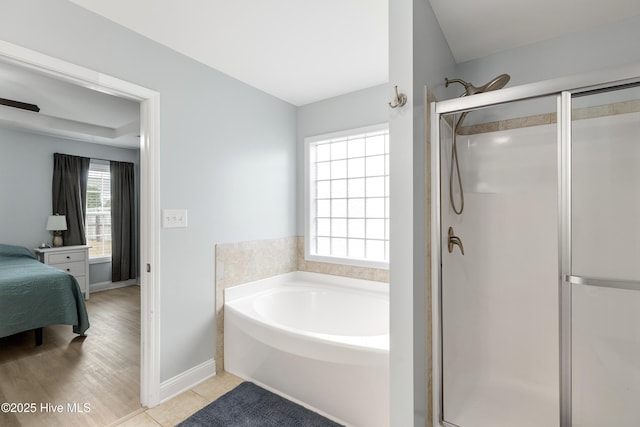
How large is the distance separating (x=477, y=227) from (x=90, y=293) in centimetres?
567

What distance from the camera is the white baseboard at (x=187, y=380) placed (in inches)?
82.0

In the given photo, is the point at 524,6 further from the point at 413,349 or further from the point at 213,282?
the point at 213,282

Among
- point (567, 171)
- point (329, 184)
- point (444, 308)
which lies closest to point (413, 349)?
point (444, 308)

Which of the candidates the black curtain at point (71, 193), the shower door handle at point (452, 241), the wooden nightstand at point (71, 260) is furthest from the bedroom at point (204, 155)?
the black curtain at point (71, 193)

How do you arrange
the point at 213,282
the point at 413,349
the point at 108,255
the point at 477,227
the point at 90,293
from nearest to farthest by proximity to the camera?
the point at 413,349 < the point at 477,227 < the point at 213,282 < the point at 90,293 < the point at 108,255

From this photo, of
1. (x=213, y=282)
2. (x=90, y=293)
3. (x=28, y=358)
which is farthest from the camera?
(x=90, y=293)

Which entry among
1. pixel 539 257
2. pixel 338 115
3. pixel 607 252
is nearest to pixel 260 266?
pixel 338 115

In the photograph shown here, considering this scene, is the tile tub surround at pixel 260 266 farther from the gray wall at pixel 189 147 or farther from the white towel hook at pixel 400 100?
the white towel hook at pixel 400 100

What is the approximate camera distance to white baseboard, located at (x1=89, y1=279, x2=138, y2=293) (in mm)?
4996

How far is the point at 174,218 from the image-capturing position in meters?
2.14

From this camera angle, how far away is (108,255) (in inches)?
206

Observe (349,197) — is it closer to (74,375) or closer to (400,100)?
(400,100)

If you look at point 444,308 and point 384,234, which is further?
point 384,234

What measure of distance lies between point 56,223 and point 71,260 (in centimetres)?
58
